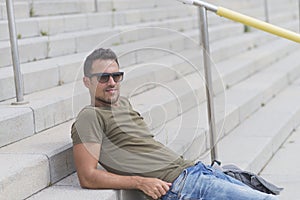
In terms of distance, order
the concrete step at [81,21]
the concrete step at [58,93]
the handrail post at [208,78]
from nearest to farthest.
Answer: the concrete step at [58,93] < the handrail post at [208,78] < the concrete step at [81,21]

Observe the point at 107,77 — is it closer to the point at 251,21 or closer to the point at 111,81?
the point at 111,81

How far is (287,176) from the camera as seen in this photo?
5020 millimetres

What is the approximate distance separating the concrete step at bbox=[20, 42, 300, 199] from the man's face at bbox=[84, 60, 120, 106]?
44cm

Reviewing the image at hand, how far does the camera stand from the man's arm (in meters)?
3.46

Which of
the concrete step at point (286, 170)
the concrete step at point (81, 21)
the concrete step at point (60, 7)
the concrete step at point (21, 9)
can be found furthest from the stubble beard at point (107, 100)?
the concrete step at point (60, 7)

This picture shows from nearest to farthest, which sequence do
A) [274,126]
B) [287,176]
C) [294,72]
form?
[287,176] < [274,126] < [294,72]

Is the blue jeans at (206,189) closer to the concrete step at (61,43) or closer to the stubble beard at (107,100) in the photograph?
the stubble beard at (107,100)

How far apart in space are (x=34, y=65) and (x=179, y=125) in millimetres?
1274

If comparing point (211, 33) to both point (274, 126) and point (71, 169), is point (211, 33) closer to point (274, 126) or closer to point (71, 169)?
point (274, 126)

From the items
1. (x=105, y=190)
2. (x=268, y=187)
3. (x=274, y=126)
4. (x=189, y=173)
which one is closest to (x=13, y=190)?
(x=105, y=190)

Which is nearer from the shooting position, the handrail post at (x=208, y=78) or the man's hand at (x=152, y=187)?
the man's hand at (x=152, y=187)

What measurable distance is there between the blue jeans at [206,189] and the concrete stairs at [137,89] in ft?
0.93

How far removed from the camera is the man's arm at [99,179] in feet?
11.3

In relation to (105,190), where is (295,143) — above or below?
below
